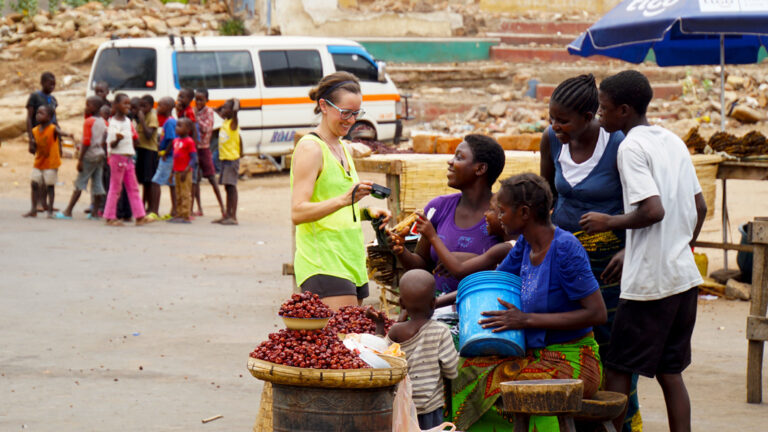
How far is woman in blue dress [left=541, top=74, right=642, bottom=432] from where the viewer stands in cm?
450

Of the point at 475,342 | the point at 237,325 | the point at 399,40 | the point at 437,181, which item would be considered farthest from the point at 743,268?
the point at 399,40

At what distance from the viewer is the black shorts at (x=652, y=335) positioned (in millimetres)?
4371

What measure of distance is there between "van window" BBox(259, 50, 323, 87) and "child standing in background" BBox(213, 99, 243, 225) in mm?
4011

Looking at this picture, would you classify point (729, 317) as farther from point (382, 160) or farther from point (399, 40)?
point (399, 40)

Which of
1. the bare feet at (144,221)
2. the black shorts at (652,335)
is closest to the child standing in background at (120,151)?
the bare feet at (144,221)

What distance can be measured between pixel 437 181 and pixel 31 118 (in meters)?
8.94

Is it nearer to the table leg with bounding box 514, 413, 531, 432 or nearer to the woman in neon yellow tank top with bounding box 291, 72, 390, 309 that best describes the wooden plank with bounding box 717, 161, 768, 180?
the woman in neon yellow tank top with bounding box 291, 72, 390, 309

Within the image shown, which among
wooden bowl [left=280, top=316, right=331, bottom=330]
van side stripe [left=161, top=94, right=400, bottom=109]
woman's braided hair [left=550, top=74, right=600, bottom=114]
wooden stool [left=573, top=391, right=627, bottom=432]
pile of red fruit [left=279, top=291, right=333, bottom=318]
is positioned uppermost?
woman's braided hair [left=550, top=74, right=600, bottom=114]

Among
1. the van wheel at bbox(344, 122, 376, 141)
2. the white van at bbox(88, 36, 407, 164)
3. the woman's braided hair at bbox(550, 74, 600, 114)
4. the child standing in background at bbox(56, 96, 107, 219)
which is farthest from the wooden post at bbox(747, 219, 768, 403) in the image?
the white van at bbox(88, 36, 407, 164)

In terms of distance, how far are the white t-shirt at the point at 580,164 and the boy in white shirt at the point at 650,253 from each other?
5.9 inches

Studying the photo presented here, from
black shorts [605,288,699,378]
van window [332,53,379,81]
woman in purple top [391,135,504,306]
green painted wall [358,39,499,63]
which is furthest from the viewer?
green painted wall [358,39,499,63]

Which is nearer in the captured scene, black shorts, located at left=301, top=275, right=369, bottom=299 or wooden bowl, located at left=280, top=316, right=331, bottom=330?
wooden bowl, located at left=280, top=316, right=331, bottom=330

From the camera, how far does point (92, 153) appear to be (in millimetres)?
13039

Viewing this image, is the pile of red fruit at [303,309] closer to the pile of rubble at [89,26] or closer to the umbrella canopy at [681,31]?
the umbrella canopy at [681,31]
